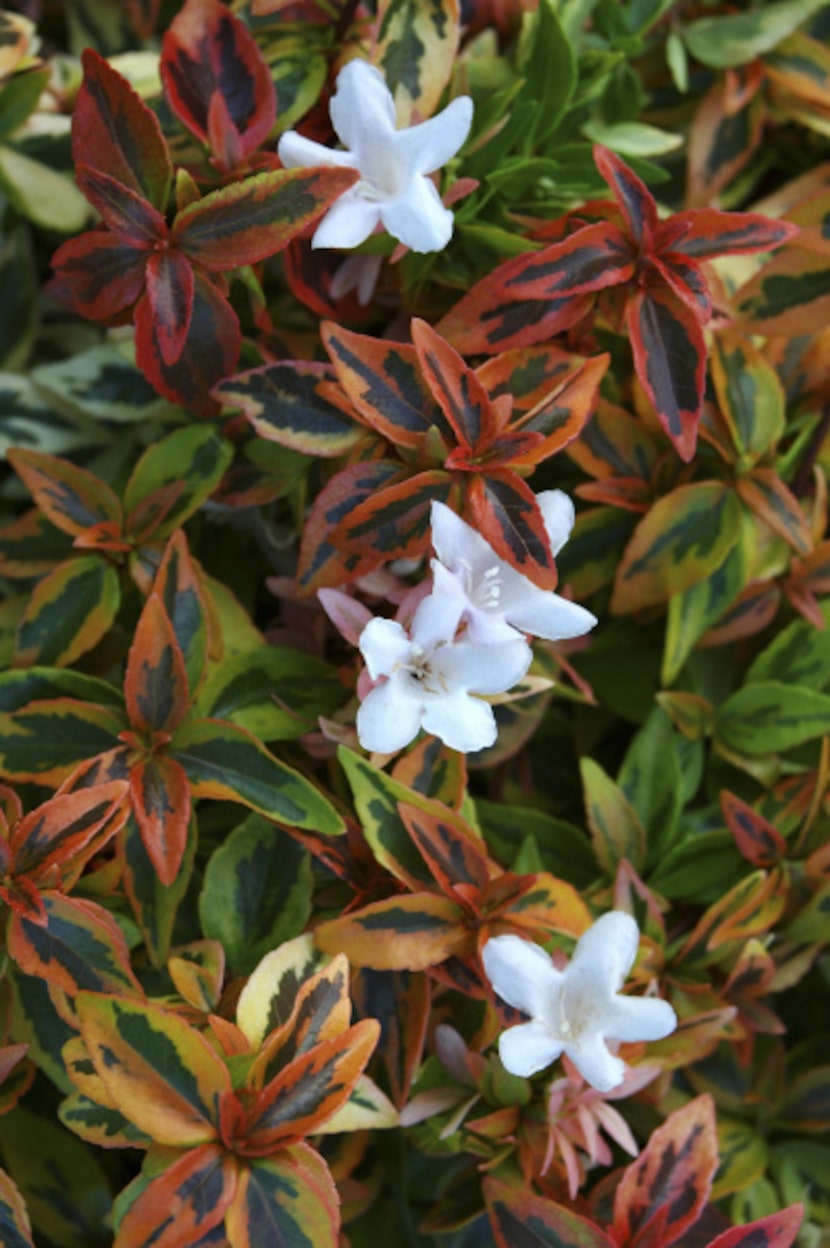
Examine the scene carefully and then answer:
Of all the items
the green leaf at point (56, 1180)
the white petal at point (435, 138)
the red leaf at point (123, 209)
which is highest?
the white petal at point (435, 138)

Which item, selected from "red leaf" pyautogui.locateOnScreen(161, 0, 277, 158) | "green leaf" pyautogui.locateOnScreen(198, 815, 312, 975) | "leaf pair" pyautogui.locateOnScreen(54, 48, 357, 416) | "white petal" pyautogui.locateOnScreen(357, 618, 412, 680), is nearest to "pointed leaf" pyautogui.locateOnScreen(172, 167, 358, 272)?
"leaf pair" pyautogui.locateOnScreen(54, 48, 357, 416)

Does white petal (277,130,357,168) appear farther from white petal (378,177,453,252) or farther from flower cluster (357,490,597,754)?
flower cluster (357,490,597,754)

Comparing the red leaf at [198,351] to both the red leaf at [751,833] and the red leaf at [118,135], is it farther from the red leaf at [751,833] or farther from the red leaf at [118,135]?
the red leaf at [751,833]

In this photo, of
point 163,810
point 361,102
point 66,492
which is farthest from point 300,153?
point 163,810

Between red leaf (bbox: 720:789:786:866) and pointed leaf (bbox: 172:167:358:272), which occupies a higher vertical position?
pointed leaf (bbox: 172:167:358:272)

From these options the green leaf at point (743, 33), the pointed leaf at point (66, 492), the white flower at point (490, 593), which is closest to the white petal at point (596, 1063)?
the white flower at point (490, 593)

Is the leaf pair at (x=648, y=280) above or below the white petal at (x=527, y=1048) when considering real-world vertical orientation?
above
